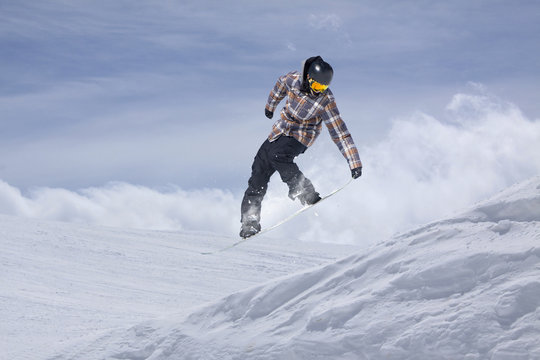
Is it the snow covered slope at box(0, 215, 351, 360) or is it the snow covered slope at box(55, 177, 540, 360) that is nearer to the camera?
the snow covered slope at box(55, 177, 540, 360)

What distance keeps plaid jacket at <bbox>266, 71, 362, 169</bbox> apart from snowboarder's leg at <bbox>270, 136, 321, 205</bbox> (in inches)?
3.9

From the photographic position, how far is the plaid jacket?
6.23 meters

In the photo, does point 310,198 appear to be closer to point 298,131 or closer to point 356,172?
point 356,172

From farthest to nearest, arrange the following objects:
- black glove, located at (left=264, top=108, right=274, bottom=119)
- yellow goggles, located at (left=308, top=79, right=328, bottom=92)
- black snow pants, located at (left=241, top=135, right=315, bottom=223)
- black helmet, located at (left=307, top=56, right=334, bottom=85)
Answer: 1. black glove, located at (left=264, top=108, right=274, bottom=119)
2. black snow pants, located at (left=241, top=135, right=315, bottom=223)
3. yellow goggles, located at (left=308, top=79, right=328, bottom=92)
4. black helmet, located at (left=307, top=56, right=334, bottom=85)

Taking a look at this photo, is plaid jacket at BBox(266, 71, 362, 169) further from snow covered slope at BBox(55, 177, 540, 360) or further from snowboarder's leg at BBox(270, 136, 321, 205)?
snow covered slope at BBox(55, 177, 540, 360)

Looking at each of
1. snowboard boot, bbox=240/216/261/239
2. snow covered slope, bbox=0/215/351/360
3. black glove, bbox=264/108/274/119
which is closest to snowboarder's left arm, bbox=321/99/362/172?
black glove, bbox=264/108/274/119

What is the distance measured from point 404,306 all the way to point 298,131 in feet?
6.89

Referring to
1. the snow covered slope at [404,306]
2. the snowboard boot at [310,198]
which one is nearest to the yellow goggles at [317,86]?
the snowboard boot at [310,198]

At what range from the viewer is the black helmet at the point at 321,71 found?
5.62 m

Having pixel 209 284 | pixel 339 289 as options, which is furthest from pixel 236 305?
pixel 209 284

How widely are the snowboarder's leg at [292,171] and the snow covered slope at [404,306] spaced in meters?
1.16

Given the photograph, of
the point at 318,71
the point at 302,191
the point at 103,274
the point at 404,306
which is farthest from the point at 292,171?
the point at 103,274

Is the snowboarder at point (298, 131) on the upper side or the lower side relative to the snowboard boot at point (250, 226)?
upper

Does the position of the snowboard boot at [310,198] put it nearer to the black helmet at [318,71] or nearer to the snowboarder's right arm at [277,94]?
the snowboarder's right arm at [277,94]
